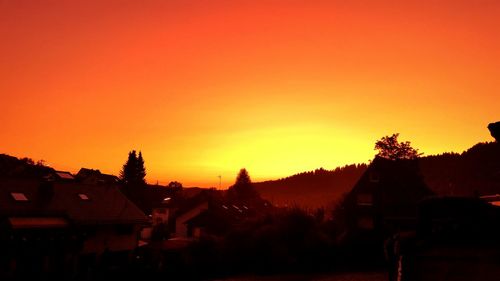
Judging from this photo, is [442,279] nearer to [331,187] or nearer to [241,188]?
[241,188]

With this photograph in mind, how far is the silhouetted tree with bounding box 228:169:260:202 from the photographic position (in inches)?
3898

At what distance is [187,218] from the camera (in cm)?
6544

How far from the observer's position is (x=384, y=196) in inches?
1866

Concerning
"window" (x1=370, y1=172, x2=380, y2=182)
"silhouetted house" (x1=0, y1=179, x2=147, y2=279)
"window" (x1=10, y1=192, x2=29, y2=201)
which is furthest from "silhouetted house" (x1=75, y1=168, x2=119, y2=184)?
"window" (x1=370, y1=172, x2=380, y2=182)

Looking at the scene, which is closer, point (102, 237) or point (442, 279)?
point (442, 279)

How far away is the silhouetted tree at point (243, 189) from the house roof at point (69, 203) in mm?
60549

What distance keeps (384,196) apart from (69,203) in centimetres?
3568

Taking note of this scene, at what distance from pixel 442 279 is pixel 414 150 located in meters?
61.3

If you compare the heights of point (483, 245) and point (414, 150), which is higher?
point (414, 150)

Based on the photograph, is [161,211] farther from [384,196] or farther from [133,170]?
[384,196]

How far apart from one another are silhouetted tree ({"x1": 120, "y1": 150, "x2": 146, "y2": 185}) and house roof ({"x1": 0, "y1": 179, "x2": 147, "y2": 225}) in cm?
4627

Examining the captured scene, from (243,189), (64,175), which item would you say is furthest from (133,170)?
(64,175)

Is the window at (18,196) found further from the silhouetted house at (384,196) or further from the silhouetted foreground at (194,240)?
the silhouetted house at (384,196)

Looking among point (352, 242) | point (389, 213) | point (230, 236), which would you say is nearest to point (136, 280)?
point (230, 236)
